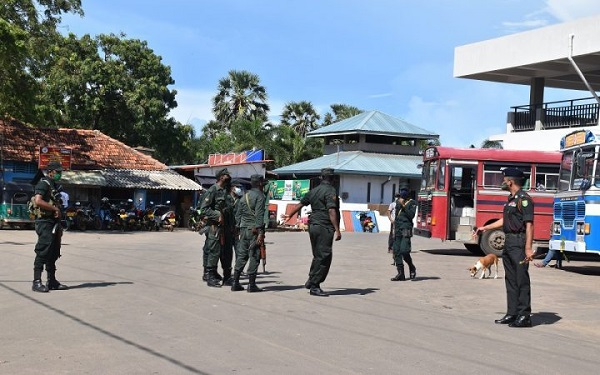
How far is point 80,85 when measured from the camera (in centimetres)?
4356

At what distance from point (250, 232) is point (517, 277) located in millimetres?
4245

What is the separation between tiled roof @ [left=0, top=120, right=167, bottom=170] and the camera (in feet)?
108

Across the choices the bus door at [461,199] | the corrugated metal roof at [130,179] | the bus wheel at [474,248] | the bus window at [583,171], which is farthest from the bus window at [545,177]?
the corrugated metal roof at [130,179]

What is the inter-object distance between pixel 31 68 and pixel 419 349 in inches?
1059

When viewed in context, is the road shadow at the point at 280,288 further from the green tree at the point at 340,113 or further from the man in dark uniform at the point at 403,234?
the green tree at the point at 340,113

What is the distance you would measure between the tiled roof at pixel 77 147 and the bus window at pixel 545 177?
20.8 metres

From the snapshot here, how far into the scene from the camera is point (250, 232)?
1182cm

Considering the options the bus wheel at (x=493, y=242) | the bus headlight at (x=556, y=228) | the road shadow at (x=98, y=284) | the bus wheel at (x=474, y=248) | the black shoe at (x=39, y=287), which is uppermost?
the bus headlight at (x=556, y=228)

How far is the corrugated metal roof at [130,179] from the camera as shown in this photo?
3256cm

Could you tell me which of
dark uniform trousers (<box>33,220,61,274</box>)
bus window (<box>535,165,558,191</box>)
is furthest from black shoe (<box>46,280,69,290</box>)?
bus window (<box>535,165,558,191</box>)

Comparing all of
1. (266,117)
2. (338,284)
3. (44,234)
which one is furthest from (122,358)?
(266,117)

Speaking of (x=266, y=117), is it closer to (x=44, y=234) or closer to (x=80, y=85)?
(x=80, y=85)

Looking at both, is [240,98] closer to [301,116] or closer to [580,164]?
[301,116]

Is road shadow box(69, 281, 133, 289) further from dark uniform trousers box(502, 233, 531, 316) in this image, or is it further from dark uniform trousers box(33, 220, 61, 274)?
dark uniform trousers box(502, 233, 531, 316)
